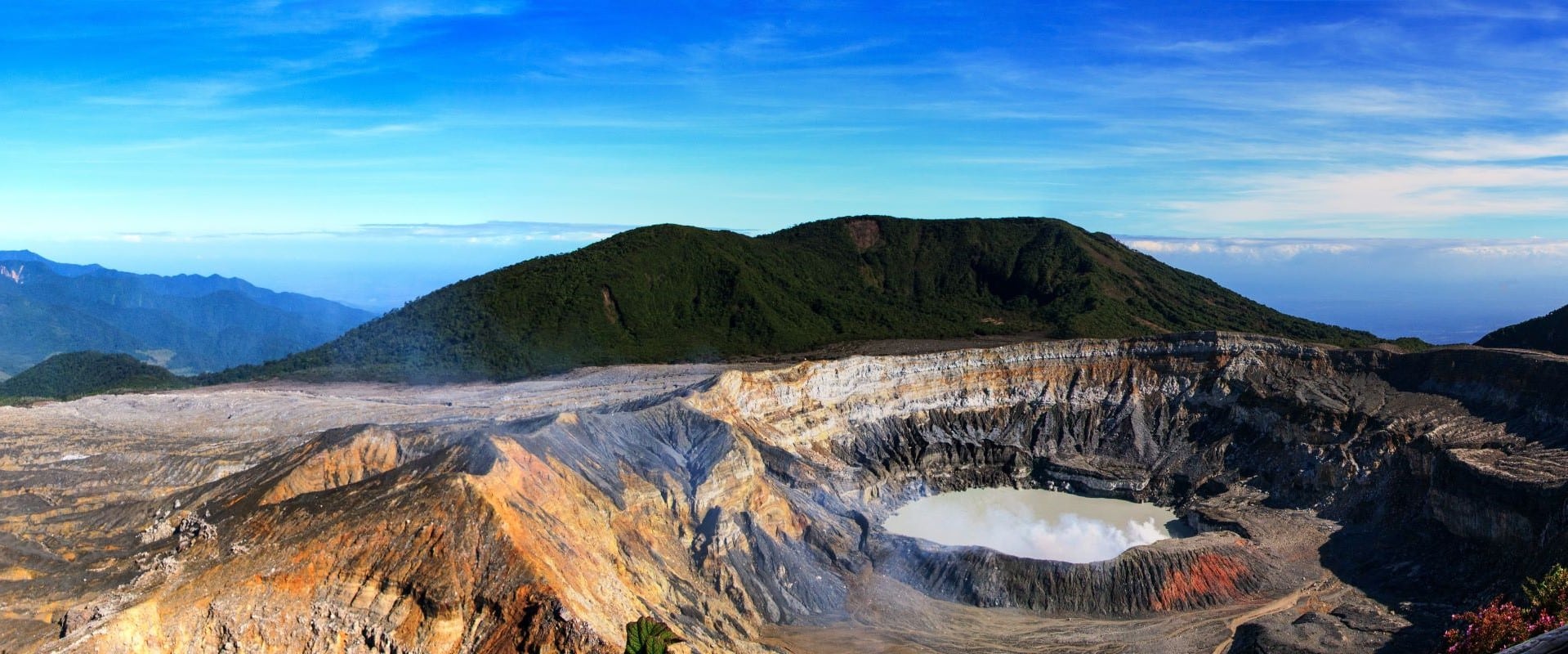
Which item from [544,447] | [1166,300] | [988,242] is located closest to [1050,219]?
[988,242]

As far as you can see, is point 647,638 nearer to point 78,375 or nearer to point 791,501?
point 791,501

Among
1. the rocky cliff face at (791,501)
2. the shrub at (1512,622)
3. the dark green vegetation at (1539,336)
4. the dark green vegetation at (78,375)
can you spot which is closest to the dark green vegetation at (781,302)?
the dark green vegetation at (1539,336)

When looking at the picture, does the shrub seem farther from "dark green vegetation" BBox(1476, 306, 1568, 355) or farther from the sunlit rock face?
"dark green vegetation" BBox(1476, 306, 1568, 355)

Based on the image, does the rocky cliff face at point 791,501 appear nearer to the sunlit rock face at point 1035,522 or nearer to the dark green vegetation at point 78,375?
the sunlit rock face at point 1035,522

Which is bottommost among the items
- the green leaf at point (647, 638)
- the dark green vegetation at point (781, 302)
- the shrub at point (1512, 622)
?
the green leaf at point (647, 638)

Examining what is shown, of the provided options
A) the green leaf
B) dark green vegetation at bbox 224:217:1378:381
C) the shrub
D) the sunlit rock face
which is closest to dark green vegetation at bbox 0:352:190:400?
dark green vegetation at bbox 224:217:1378:381

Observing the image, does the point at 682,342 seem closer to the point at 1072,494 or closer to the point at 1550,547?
the point at 1072,494
